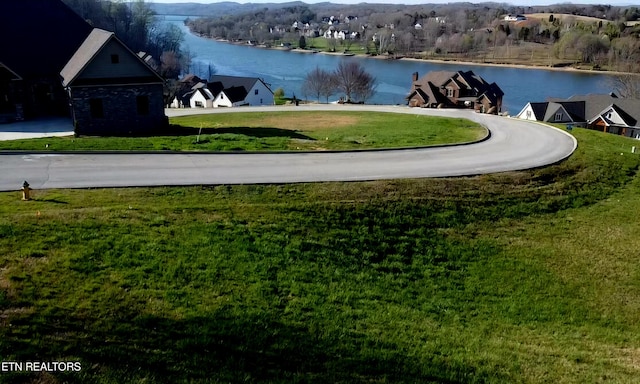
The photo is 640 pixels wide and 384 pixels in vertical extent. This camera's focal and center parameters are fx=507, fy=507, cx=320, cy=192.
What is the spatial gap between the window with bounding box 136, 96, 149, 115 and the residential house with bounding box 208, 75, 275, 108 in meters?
35.1

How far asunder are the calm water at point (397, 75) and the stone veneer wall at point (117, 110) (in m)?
49.3

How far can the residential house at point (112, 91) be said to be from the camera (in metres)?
23.5

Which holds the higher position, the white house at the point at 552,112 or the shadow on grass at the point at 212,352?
the shadow on grass at the point at 212,352

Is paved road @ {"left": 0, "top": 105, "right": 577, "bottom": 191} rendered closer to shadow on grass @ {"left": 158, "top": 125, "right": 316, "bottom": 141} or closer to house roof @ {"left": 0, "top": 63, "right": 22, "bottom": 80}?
shadow on grass @ {"left": 158, "top": 125, "right": 316, "bottom": 141}

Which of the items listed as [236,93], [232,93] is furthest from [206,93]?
[236,93]

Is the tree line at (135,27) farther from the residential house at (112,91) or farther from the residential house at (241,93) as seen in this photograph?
the residential house at (112,91)

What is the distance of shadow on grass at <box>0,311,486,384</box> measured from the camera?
292 inches

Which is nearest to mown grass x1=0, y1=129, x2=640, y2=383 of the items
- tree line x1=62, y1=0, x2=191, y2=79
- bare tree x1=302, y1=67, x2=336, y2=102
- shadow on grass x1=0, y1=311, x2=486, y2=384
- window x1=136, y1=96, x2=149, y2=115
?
shadow on grass x1=0, y1=311, x2=486, y2=384

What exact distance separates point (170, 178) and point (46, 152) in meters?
5.64

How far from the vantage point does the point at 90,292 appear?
957cm

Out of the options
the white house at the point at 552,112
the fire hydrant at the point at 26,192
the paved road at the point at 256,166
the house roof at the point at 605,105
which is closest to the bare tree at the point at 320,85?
the white house at the point at 552,112

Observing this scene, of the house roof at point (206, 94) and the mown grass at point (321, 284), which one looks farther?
the house roof at point (206, 94)

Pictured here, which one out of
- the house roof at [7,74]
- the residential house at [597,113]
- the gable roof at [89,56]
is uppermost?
the gable roof at [89,56]

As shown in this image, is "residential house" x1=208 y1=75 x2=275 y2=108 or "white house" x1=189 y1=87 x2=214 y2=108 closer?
"residential house" x1=208 y1=75 x2=275 y2=108
